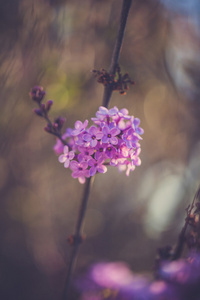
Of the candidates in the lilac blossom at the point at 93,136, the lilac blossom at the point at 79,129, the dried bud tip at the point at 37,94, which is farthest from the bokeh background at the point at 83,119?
the lilac blossom at the point at 93,136

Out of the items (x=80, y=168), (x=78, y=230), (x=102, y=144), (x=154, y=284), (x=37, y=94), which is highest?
(x=37, y=94)

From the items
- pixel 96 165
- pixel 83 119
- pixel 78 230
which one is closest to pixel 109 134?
pixel 96 165

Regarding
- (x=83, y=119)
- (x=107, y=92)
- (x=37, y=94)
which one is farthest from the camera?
(x=83, y=119)

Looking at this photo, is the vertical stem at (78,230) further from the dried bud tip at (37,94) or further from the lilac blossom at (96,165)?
the dried bud tip at (37,94)

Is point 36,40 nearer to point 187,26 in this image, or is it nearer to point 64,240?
point 187,26

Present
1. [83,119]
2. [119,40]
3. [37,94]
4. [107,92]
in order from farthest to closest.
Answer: [83,119], [37,94], [107,92], [119,40]

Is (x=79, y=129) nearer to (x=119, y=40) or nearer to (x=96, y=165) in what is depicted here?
(x=96, y=165)
